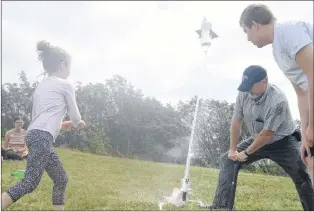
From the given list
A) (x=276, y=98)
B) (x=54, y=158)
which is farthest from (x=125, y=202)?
(x=276, y=98)

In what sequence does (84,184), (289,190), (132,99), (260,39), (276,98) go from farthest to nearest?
(132,99) < (289,190) < (84,184) < (276,98) < (260,39)

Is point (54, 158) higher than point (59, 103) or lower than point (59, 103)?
lower

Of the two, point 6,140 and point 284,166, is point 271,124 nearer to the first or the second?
point 284,166

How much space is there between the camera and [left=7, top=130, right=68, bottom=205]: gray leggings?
246cm

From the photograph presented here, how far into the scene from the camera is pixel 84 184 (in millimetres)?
5082

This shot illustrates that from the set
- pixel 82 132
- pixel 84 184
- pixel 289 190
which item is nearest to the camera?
pixel 84 184

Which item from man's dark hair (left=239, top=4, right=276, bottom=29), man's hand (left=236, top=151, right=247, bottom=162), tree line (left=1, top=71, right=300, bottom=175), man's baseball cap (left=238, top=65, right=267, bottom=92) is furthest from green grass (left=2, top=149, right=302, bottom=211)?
man's dark hair (left=239, top=4, right=276, bottom=29)

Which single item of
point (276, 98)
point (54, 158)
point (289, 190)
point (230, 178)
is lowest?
point (289, 190)

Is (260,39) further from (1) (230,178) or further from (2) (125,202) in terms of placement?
(2) (125,202)

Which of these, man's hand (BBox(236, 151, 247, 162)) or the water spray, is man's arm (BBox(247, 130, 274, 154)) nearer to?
man's hand (BBox(236, 151, 247, 162))

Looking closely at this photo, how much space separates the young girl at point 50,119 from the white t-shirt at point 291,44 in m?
1.48

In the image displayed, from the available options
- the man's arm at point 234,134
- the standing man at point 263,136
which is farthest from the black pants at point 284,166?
the man's arm at point 234,134

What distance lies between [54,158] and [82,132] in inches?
213

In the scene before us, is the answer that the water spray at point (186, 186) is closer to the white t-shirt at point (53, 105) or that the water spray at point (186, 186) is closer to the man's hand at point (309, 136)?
the white t-shirt at point (53, 105)
